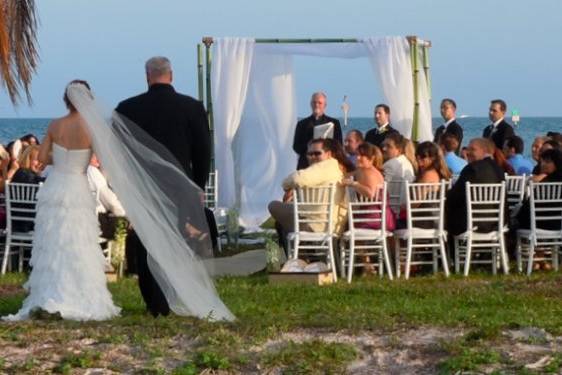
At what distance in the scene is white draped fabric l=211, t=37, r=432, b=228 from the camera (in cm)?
1997

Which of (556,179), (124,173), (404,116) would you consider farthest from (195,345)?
(404,116)

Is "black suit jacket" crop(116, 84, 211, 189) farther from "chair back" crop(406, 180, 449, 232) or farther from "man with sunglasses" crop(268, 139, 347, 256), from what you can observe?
"chair back" crop(406, 180, 449, 232)

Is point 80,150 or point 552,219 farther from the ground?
point 80,150

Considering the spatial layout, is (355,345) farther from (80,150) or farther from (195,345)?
(80,150)

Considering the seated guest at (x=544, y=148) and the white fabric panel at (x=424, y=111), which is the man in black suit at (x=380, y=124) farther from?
the seated guest at (x=544, y=148)

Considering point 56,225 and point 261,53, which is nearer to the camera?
point 56,225

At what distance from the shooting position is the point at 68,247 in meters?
10.2

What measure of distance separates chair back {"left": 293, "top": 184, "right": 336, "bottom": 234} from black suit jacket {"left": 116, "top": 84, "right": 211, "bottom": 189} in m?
3.95

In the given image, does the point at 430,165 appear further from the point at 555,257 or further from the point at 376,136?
the point at 376,136

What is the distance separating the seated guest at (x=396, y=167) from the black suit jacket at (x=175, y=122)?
503cm

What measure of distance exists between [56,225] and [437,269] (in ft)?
18.5

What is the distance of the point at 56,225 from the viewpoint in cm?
1019

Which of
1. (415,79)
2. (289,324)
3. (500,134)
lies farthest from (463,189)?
(415,79)

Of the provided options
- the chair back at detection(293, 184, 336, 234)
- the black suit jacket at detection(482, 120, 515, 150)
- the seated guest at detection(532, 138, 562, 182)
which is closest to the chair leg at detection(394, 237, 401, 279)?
the chair back at detection(293, 184, 336, 234)
